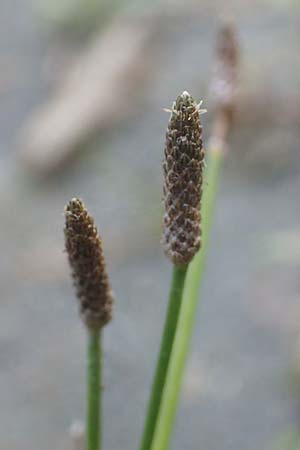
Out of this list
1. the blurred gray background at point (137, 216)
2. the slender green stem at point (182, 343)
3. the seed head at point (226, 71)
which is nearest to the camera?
the slender green stem at point (182, 343)

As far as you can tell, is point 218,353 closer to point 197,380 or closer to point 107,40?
point 197,380

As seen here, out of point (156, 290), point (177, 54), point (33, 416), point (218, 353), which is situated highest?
point (177, 54)

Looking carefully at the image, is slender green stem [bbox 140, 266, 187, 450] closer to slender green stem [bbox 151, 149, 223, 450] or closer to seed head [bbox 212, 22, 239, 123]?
slender green stem [bbox 151, 149, 223, 450]

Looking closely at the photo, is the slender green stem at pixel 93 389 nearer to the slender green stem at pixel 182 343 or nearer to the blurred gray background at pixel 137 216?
the slender green stem at pixel 182 343

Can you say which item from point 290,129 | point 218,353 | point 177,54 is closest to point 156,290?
point 218,353

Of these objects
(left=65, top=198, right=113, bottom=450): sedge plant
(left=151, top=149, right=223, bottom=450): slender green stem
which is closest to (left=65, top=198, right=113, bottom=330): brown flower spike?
(left=65, top=198, right=113, bottom=450): sedge plant

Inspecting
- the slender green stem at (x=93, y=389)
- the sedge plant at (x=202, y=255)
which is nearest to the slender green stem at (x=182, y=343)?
the sedge plant at (x=202, y=255)

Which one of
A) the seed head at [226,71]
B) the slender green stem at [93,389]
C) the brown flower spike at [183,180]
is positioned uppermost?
the seed head at [226,71]
